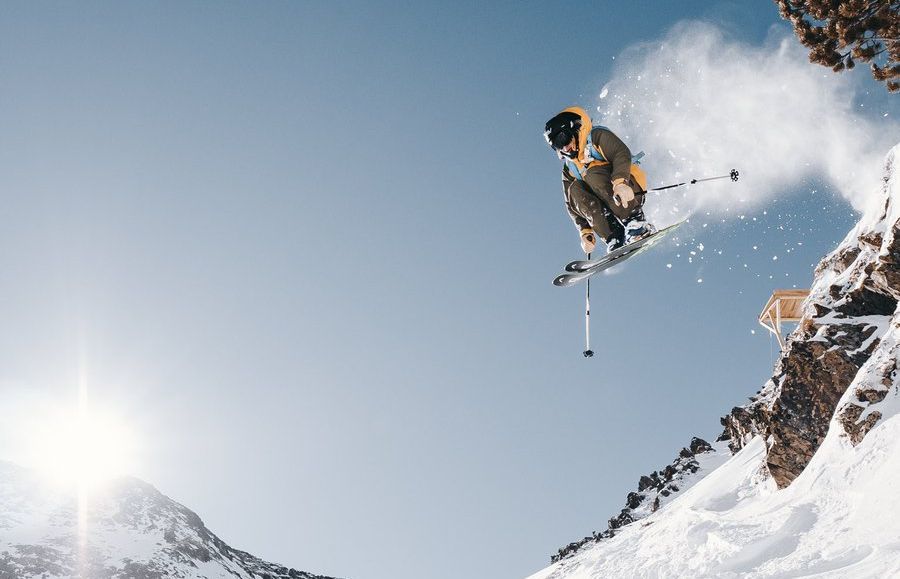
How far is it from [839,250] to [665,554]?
474 inches

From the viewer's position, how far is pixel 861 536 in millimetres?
10328

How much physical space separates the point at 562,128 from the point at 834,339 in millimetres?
15696

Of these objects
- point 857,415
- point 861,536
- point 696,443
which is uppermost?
point 696,443

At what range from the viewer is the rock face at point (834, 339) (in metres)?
18.2

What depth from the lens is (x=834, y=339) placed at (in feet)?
64.0

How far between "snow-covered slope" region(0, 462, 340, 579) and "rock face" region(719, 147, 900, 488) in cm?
13188

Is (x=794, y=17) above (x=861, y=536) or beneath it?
above

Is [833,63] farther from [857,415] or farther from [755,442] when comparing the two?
[755,442]

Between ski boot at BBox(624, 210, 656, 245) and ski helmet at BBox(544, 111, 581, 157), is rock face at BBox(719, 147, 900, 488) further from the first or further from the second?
ski helmet at BBox(544, 111, 581, 157)

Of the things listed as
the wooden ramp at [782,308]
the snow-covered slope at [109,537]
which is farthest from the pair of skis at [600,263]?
the snow-covered slope at [109,537]

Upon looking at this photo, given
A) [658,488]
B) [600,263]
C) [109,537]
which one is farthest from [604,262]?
[109,537]

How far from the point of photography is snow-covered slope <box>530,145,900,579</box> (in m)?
11.1

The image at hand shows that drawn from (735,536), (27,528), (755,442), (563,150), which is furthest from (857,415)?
(27,528)

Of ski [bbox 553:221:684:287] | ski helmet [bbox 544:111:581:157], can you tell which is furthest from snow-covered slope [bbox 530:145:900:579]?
ski helmet [bbox 544:111:581:157]
